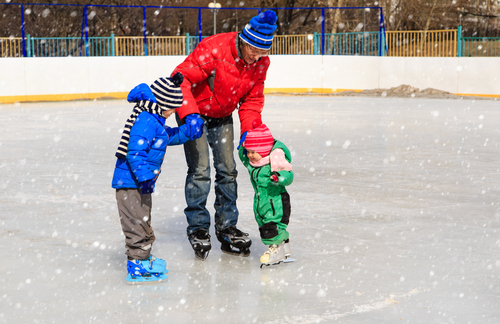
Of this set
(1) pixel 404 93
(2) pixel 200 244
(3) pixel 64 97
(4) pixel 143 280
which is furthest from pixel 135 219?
(1) pixel 404 93

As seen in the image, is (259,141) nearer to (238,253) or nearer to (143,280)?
(238,253)

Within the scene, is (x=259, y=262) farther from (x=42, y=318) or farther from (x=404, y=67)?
(x=404, y=67)

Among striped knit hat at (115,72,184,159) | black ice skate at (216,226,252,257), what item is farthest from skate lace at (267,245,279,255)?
striped knit hat at (115,72,184,159)

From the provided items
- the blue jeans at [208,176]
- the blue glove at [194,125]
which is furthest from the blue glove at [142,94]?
the blue jeans at [208,176]

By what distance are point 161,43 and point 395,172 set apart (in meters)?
15.9

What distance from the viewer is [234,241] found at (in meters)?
3.89

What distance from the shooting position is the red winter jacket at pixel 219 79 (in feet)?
12.1

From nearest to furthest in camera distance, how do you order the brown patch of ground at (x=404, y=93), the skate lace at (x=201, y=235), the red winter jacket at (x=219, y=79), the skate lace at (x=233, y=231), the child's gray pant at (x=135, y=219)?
the child's gray pant at (x=135, y=219), the red winter jacket at (x=219, y=79), the skate lace at (x=201, y=235), the skate lace at (x=233, y=231), the brown patch of ground at (x=404, y=93)

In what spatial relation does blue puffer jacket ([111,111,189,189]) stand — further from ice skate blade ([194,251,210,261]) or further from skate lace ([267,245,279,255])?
skate lace ([267,245,279,255])

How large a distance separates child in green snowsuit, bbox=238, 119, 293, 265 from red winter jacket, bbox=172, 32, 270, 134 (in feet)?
0.97

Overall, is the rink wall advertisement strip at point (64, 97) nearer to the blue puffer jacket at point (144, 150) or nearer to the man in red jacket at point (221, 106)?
the man in red jacket at point (221, 106)

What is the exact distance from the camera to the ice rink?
3.00 meters

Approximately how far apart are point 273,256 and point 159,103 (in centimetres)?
105

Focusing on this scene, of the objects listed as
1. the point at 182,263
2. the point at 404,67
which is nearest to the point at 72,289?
the point at 182,263
